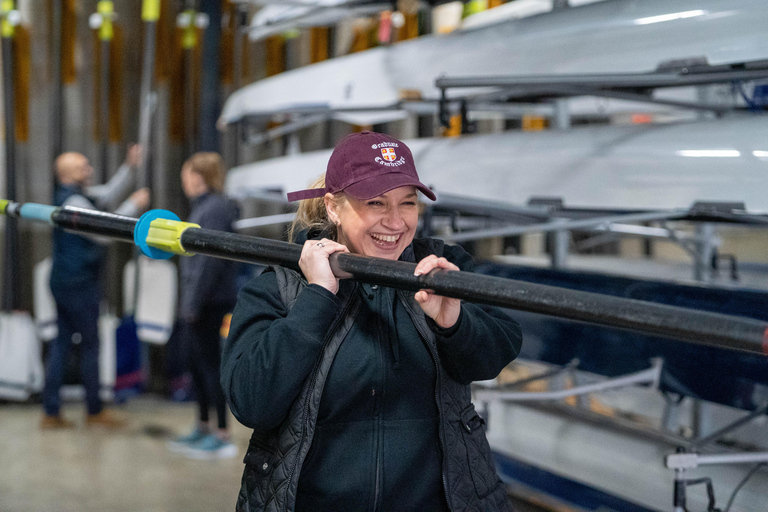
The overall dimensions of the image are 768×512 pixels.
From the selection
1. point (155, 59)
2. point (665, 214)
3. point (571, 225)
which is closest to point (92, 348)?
point (155, 59)

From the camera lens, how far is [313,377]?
110cm

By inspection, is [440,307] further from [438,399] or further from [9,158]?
[9,158]

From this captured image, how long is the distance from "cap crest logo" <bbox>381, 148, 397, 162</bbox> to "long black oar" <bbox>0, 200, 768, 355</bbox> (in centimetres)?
18

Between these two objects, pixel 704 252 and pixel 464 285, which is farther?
pixel 704 252

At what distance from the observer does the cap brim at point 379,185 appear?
3.66 ft

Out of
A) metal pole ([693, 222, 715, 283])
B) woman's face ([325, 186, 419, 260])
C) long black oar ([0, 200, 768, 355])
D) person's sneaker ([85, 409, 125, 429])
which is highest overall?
A: woman's face ([325, 186, 419, 260])

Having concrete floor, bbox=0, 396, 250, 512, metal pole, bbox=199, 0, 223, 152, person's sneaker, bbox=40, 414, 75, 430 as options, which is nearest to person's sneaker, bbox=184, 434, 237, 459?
concrete floor, bbox=0, 396, 250, 512

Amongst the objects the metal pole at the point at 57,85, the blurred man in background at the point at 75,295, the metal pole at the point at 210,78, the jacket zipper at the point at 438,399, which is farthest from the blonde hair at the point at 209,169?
the jacket zipper at the point at 438,399

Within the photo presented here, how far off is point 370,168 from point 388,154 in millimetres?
39

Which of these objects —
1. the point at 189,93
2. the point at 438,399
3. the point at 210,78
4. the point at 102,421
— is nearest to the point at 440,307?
the point at 438,399

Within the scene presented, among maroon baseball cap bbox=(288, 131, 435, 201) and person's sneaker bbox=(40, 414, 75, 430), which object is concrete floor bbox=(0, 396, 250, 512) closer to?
person's sneaker bbox=(40, 414, 75, 430)

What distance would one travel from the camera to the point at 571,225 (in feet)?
6.98

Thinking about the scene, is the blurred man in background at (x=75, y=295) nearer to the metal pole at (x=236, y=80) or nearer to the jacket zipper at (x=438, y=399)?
the metal pole at (x=236, y=80)

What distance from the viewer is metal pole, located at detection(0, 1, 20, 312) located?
425 cm
